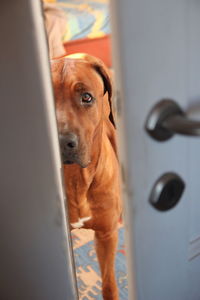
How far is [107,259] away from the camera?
102 cm

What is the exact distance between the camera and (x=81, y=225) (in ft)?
3.01

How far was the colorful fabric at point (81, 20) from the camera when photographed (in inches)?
46.3

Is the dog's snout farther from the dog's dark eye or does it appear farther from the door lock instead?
the door lock

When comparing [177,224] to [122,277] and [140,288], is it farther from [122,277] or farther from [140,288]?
[122,277]

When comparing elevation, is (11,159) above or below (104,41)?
below

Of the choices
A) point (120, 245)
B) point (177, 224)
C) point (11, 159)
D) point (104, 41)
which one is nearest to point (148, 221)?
point (177, 224)

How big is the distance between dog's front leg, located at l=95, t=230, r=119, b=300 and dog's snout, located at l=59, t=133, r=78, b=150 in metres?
0.36

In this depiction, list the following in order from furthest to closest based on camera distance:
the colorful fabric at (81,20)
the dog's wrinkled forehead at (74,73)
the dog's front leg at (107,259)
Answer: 1. the colorful fabric at (81,20)
2. the dog's front leg at (107,259)
3. the dog's wrinkled forehead at (74,73)

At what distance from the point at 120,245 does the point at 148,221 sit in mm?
694

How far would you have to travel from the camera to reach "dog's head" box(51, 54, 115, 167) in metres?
0.75

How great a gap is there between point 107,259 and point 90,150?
0.41m

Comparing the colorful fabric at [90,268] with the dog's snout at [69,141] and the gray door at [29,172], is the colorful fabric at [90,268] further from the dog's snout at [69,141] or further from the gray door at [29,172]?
the gray door at [29,172]

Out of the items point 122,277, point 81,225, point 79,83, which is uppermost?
point 79,83

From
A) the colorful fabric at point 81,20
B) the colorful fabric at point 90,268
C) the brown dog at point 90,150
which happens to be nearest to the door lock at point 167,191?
the brown dog at point 90,150
